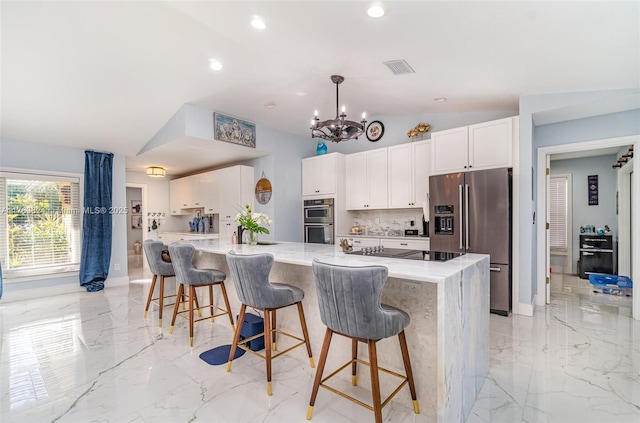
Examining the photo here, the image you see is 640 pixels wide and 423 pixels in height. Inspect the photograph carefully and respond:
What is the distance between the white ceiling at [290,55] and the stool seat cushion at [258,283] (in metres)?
1.94

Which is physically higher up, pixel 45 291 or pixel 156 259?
pixel 156 259

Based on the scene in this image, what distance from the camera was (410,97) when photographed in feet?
13.5

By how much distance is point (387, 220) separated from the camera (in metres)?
5.32

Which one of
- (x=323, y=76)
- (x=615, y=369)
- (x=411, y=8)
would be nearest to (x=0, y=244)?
(x=323, y=76)

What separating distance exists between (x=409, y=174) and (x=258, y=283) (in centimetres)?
334

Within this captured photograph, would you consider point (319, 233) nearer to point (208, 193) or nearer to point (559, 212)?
point (208, 193)

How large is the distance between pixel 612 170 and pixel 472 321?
5.96 meters

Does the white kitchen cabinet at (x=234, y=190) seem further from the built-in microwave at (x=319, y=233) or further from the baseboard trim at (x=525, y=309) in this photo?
the baseboard trim at (x=525, y=309)

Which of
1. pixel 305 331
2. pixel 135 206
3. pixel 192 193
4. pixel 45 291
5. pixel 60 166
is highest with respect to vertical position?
pixel 60 166

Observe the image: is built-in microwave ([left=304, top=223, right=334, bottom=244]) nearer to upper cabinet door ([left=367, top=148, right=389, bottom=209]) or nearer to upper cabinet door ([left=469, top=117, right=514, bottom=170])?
upper cabinet door ([left=367, top=148, right=389, bottom=209])

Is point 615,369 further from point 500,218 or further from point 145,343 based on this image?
point 145,343

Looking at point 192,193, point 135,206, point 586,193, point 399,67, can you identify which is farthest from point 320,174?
point 135,206

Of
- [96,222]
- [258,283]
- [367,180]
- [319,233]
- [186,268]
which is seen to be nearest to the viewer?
[258,283]

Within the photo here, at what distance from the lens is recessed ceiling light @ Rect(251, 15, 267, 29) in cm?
257
